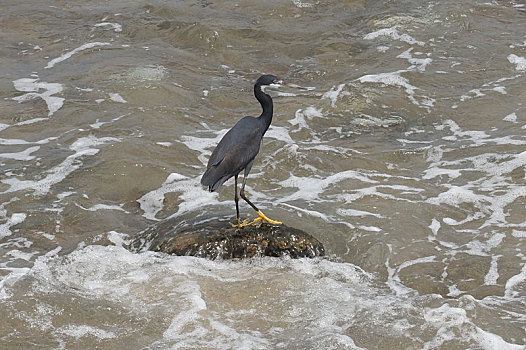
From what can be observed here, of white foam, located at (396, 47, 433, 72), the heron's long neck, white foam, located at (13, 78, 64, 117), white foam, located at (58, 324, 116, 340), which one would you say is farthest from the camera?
white foam, located at (396, 47, 433, 72)

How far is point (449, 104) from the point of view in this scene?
10.3m

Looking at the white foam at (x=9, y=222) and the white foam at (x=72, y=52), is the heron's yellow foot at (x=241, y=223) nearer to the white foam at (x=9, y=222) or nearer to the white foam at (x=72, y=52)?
the white foam at (x=9, y=222)

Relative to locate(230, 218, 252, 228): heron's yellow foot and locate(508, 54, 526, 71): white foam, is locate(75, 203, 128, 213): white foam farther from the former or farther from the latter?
locate(508, 54, 526, 71): white foam

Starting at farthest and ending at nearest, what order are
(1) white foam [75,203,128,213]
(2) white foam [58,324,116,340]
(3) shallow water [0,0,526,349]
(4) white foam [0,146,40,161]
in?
(4) white foam [0,146,40,161] < (1) white foam [75,203,128,213] < (3) shallow water [0,0,526,349] < (2) white foam [58,324,116,340]

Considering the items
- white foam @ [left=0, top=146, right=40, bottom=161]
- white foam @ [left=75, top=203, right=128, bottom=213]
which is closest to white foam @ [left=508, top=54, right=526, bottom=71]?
white foam @ [left=75, top=203, right=128, bottom=213]

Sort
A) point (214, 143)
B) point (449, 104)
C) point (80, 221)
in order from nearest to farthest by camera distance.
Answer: point (80, 221) → point (214, 143) → point (449, 104)

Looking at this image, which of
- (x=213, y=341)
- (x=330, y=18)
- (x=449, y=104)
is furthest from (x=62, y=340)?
(x=330, y=18)

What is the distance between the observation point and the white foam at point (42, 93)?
1038cm

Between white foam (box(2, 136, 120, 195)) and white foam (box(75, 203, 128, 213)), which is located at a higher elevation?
white foam (box(2, 136, 120, 195))

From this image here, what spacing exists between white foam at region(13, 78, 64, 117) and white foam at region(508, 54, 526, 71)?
651cm

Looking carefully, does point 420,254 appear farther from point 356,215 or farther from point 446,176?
point 446,176

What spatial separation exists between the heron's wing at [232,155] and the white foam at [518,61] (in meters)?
5.77

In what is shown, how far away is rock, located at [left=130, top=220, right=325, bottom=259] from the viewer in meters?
6.61

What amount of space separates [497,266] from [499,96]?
4318 mm
